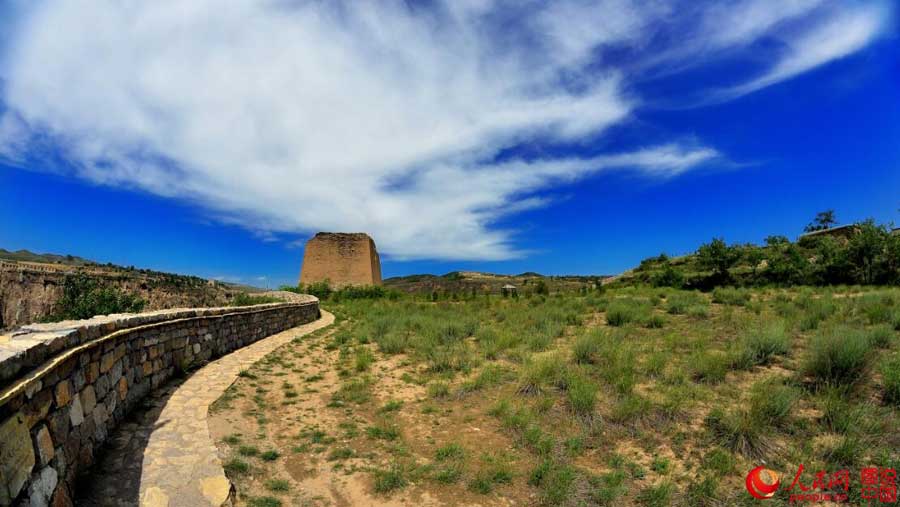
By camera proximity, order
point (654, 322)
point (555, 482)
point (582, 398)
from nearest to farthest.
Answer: point (555, 482) < point (582, 398) < point (654, 322)

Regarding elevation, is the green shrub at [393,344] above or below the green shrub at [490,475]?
above

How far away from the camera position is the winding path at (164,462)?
309 cm

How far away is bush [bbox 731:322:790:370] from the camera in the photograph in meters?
6.52

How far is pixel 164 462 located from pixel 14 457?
64.9 inches

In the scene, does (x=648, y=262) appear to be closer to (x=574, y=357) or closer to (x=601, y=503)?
(x=574, y=357)

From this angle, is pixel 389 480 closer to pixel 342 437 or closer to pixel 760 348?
pixel 342 437

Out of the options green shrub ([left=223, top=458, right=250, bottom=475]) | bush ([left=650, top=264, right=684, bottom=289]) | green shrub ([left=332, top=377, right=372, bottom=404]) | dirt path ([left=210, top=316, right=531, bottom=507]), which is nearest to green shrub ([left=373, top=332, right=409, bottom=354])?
dirt path ([left=210, top=316, right=531, bottom=507])

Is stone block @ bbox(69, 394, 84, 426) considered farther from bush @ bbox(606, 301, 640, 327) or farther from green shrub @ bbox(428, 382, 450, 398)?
bush @ bbox(606, 301, 640, 327)

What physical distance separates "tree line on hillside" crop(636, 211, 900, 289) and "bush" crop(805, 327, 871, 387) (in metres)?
16.7

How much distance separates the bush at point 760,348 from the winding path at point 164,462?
272 inches

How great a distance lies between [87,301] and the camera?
8.77m

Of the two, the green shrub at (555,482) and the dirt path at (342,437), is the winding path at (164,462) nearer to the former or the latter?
the dirt path at (342,437)

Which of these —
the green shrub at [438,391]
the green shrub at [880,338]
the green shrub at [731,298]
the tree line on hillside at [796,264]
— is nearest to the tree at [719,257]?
the tree line on hillside at [796,264]

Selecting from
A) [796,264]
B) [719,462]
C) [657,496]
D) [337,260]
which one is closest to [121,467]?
[657,496]
